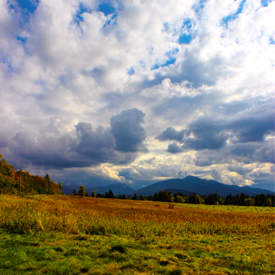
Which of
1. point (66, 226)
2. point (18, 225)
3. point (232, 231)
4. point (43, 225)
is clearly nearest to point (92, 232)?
point (66, 226)

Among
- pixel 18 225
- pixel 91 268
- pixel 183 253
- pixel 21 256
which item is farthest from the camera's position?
pixel 18 225

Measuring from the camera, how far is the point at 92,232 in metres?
16.9

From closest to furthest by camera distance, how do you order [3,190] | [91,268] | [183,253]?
[91,268] → [183,253] → [3,190]

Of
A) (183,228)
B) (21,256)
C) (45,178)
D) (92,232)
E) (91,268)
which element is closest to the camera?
(91,268)

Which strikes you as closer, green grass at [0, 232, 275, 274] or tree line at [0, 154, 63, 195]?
green grass at [0, 232, 275, 274]

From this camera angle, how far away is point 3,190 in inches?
2977

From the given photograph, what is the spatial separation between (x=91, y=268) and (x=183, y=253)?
5371mm

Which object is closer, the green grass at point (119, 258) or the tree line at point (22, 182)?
the green grass at point (119, 258)

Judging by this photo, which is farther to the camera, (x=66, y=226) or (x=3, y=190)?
(x=3, y=190)

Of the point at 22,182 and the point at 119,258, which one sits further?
the point at 22,182

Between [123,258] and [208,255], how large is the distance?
496cm

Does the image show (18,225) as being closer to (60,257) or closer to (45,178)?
(60,257)

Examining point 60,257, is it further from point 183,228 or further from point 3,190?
point 3,190

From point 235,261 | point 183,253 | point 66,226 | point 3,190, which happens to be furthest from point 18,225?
point 3,190
